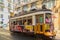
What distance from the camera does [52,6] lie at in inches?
1172

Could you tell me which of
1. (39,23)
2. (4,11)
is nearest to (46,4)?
(39,23)

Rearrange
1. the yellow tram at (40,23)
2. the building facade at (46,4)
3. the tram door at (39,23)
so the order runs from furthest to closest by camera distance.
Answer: the building facade at (46,4) → the tram door at (39,23) → the yellow tram at (40,23)

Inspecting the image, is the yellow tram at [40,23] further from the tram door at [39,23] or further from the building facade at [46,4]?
the building facade at [46,4]

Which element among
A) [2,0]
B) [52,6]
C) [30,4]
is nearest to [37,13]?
[52,6]

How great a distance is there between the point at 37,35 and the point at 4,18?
118ft

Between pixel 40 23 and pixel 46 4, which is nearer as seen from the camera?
pixel 40 23

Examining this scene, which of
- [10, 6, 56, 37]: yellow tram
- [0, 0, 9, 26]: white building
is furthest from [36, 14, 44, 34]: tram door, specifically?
[0, 0, 9, 26]: white building

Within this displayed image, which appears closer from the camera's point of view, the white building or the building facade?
the building facade

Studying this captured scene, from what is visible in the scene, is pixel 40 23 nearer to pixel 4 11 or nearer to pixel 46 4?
pixel 46 4

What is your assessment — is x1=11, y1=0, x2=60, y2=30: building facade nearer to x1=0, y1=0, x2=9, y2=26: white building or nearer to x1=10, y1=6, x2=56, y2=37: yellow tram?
x1=10, y1=6, x2=56, y2=37: yellow tram

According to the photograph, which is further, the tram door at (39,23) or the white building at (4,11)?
the white building at (4,11)

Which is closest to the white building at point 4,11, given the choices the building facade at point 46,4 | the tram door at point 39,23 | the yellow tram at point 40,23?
the building facade at point 46,4

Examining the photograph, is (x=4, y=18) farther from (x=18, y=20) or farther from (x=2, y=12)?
(x=18, y=20)

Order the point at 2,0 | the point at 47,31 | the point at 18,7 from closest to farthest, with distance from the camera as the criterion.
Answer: the point at 47,31
the point at 18,7
the point at 2,0
